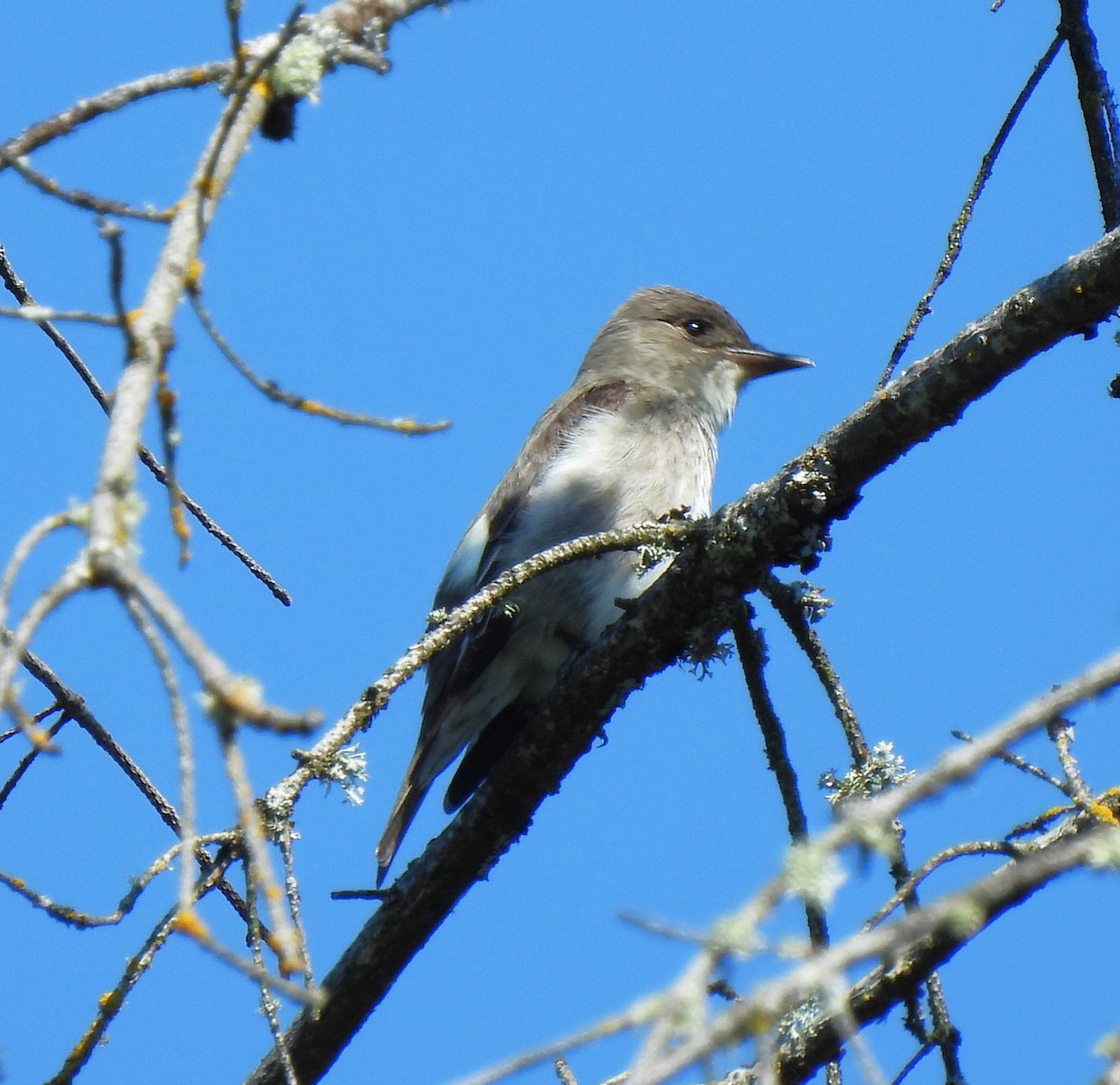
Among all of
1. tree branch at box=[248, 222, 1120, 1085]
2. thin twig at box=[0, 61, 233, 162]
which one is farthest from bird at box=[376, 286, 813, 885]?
thin twig at box=[0, 61, 233, 162]

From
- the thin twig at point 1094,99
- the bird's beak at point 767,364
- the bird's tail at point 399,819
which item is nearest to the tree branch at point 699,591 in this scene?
the thin twig at point 1094,99

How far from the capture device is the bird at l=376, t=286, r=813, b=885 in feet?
16.3

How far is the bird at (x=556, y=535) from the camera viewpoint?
495 cm

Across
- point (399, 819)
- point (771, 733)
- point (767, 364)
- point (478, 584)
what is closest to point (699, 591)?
point (771, 733)

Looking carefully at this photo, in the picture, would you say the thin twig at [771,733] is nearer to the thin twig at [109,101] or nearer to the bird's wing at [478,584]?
the bird's wing at [478,584]

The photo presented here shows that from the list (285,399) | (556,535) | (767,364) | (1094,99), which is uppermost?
(767,364)

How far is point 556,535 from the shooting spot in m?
5.21

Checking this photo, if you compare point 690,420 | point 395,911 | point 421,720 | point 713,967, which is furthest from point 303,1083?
point 690,420

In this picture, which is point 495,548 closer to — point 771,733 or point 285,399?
point 771,733

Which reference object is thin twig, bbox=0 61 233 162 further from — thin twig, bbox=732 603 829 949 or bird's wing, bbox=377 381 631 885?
bird's wing, bbox=377 381 631 885

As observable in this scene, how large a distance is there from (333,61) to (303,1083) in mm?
2278

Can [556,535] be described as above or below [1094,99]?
above

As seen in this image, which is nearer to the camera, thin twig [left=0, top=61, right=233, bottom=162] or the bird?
thin twig [left=0, top=61, right=233, bottom=162]

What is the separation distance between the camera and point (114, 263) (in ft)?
4.90
